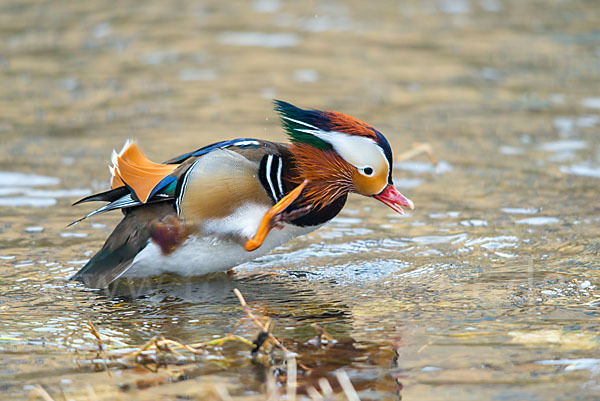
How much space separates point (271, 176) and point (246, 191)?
0.16m

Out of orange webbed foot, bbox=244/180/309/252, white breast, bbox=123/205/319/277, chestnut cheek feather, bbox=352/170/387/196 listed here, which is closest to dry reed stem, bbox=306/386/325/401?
orange webbed foot, bbox=244/180/309/252

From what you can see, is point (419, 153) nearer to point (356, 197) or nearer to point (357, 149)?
point (356, 197)

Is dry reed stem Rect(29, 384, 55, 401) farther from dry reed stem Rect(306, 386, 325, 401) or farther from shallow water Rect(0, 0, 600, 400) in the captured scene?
Result: dry reed stem Rect(306, 386, 325, 401)

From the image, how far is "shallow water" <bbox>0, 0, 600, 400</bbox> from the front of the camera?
4.32 metres

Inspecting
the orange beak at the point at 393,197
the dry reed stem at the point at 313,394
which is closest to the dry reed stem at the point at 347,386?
the dry reed stem at the point at 313,394

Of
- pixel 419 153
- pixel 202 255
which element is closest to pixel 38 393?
pixel 202 255

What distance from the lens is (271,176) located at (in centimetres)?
504

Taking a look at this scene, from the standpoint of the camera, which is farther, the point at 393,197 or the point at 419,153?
the point at 419,153

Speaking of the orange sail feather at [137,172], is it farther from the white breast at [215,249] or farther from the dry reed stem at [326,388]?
the dry reed stem at [326,388]

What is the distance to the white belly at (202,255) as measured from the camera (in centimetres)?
516

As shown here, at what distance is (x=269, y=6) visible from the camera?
14672mm

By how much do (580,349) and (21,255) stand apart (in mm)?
3568

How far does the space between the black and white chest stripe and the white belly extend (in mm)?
193

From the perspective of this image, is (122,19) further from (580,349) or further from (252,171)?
(580,349)
